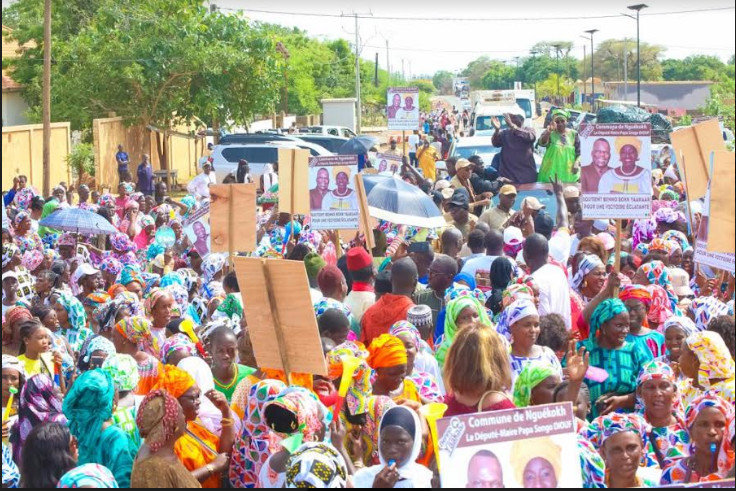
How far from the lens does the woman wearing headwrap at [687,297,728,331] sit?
22.3ft

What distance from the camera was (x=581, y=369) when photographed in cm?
530

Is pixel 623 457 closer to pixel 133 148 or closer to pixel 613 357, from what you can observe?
pixel 613 357

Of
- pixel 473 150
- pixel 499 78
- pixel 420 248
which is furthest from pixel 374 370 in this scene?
pixel 499 78

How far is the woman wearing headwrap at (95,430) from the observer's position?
5.06 metres

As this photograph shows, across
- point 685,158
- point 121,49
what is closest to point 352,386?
point 685,158

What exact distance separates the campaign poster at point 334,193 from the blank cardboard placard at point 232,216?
1.48 metres

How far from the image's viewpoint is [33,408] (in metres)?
5.42

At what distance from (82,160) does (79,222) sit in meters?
19.9

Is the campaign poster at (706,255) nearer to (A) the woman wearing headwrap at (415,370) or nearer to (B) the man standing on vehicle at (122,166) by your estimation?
(A) the woman wearing headwrap at (415,370)

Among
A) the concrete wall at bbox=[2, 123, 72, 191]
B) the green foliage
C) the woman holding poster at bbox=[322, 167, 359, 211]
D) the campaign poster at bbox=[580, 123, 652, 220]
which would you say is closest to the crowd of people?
the campaign poster at bbox=[580, 123, 652, 220]

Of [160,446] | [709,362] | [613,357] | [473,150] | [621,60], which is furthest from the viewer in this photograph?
[621,60]

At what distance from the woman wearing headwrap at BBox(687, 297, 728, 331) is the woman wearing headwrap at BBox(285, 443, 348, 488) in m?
3.21

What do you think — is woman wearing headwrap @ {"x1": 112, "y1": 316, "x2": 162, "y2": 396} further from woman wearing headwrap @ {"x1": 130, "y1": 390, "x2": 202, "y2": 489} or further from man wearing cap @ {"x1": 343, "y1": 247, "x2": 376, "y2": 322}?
woman wearing headwrap @ {"x1": 130, "y1": 390, "x2": 202, "y2": 489}

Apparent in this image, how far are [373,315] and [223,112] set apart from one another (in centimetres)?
2551
